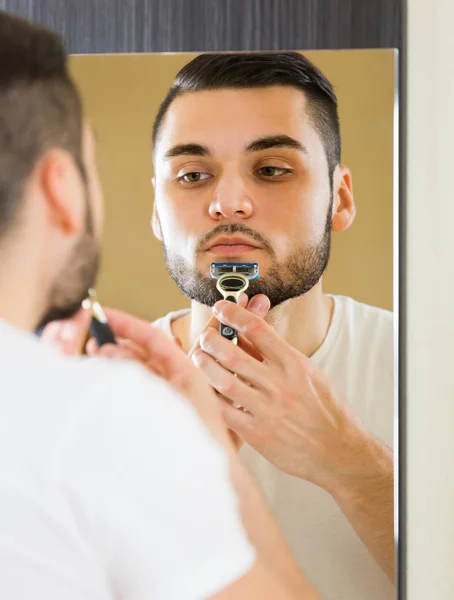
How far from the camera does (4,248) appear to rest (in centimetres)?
108

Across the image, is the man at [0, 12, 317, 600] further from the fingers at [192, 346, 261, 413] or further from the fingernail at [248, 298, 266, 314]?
the fingernail at [248, 298, 266, 314]

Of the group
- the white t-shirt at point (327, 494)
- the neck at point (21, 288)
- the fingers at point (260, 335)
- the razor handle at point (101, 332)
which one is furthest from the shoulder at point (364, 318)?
the neck at point (21, 288)

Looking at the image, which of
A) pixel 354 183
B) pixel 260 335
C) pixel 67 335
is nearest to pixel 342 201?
pixel 354 183

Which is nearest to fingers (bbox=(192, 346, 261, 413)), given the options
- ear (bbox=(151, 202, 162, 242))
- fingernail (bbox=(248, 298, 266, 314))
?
fingernail (bbox=(248, 298, 266, 314))

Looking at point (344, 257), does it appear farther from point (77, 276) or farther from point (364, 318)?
point (77, 276)

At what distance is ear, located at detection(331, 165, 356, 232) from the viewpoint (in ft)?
3.62

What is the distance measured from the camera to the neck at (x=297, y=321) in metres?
1.10

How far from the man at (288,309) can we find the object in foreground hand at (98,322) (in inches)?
3.5

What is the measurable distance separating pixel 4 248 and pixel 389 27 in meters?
0.71

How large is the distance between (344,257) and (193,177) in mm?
271

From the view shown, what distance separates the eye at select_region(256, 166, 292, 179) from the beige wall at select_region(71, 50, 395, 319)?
11 centimetres

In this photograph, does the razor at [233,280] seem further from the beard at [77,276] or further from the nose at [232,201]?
the beard at [77,276]

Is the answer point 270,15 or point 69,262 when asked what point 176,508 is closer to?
point 69,262

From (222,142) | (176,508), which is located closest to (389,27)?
(222,142)
